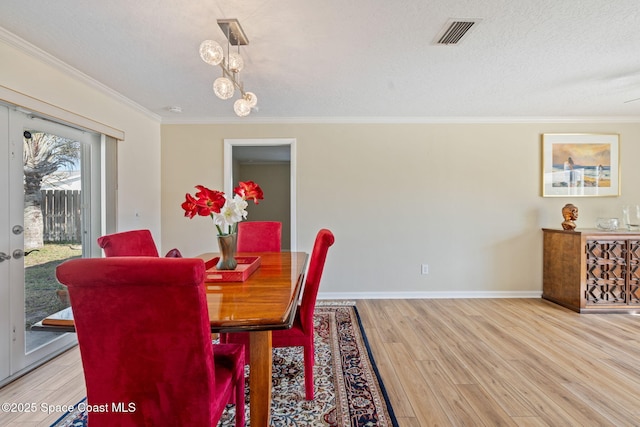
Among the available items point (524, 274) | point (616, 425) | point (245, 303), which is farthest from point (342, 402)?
point (524, 274)

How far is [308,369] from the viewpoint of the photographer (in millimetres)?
1683

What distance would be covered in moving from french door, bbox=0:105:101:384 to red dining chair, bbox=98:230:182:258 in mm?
343

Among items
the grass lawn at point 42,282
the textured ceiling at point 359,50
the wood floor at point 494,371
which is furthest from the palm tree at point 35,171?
the wood floor at point 494,371

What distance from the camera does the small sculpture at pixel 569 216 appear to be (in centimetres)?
324

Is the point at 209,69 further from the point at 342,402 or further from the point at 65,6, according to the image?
the point at 342,402

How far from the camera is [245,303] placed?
3.93 feet

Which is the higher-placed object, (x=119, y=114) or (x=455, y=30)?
(x=455, y=30)

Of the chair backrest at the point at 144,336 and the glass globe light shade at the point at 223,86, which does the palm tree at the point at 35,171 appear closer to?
the glass globe light shade at the point at 223,86

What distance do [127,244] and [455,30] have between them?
257 centimetres

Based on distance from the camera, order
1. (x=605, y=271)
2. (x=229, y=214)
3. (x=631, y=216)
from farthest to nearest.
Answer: (x=631, y=216)
(x=605, y=271)
(x=229, y=214)

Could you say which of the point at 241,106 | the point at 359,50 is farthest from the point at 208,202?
the point at 359,50

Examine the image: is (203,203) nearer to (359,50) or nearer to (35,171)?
(359,50)

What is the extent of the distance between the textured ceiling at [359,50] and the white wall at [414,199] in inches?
18.2

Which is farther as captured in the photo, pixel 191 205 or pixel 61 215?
pixel 61 215
